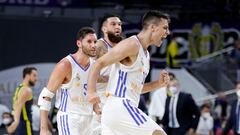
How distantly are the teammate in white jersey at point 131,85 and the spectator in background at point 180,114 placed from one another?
20.5 feet

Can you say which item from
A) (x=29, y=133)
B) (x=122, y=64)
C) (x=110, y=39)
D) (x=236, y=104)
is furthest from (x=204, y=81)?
(x=122, y=64)

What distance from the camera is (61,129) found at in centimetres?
879

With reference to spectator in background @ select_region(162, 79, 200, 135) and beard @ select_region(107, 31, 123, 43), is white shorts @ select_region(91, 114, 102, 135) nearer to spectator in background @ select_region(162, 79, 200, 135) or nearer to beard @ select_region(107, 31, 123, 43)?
beard @ select_region(107, 31, 123, 43)

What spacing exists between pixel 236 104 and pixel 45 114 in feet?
20.5

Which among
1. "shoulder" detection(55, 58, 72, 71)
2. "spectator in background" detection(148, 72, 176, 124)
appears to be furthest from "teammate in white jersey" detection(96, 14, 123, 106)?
"spectator in background" detection(148, 72, 176, 124)

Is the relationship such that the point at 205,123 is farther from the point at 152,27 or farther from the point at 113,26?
the point at 152,27

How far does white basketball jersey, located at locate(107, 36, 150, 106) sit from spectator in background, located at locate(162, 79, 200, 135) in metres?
6.28

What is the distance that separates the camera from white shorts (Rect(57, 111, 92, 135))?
344 inches

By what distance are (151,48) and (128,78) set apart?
16049mm

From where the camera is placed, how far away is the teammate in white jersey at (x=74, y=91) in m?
8.70

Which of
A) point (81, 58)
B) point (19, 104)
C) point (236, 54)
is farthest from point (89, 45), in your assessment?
point (236, 54)

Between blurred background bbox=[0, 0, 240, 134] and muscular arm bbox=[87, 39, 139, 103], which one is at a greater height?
muscular arm bbox=[87, 39, 139, 103]

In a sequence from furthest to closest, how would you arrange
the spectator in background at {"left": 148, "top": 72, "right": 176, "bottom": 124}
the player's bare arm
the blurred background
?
the blurred background
the spectator in background at {"left": 148, "top": 72, "right": 176, "bottom": 124}
the player's bare arm

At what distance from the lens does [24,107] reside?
37.6 ft
